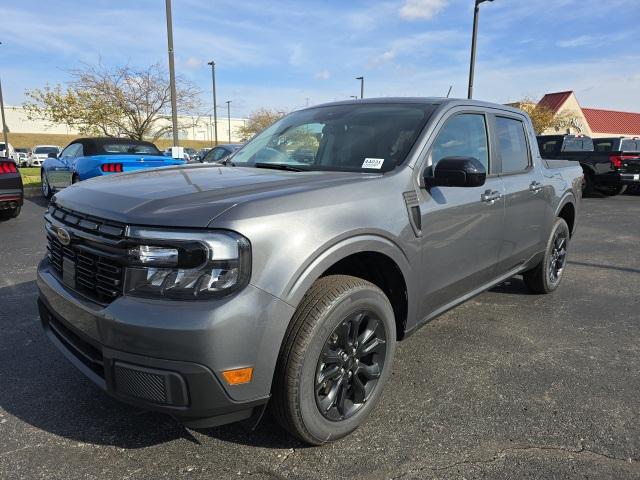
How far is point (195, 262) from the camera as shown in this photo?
1943 millimetres

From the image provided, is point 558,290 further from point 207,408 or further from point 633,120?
point 633,120

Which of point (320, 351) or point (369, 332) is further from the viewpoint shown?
point (369, 332)

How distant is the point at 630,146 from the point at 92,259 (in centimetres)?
1697

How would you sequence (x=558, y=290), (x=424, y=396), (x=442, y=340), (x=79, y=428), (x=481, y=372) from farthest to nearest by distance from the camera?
(x=558, y=290), (x=442, y=340), (x=481, y=372), (x=424, y=396), (x=79, y=428)

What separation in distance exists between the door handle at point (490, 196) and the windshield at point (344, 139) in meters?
0.70

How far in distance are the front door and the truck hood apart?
532 millimetres

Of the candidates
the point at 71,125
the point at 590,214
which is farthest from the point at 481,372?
the point at 71,125

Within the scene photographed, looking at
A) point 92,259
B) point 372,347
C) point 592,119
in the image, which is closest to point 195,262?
point 92,259

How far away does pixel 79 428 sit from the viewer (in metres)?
2.55

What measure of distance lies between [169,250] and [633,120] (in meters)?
64.6

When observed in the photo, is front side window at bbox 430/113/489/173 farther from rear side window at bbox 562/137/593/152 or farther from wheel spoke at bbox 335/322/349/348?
rear side window at bbox 562/137/593/152

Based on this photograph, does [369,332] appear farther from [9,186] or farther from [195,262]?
[9,186]

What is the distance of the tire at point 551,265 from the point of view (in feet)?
15.4

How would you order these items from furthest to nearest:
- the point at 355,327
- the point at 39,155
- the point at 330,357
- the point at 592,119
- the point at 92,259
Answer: the point at 592,119 < the point at 39,155 < the point at 355,327 < the point at 330,357 < the point at 92,259
